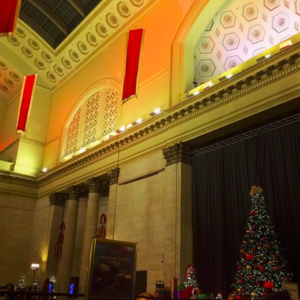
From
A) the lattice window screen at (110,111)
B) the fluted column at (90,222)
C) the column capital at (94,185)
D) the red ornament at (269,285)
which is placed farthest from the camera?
the lattice window screen at (110,111)

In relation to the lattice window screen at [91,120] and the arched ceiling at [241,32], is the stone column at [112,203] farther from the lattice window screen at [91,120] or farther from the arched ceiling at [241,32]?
the arched ceiling at [241,32]

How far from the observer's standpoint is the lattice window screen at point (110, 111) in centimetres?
1650

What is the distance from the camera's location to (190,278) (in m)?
9.69

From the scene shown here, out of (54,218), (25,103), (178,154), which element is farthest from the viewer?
(54,218)

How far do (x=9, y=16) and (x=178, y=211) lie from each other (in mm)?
8348

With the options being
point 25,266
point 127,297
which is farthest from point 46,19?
point 127,297

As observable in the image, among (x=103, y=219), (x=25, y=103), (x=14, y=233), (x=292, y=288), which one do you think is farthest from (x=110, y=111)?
(x=292, y=288)

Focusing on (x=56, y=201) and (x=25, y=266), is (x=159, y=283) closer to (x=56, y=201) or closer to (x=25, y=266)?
(x=56, y=201)

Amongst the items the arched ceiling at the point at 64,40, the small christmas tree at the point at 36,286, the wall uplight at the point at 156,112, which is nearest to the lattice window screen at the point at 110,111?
the arched ceiling at the point at 64,40

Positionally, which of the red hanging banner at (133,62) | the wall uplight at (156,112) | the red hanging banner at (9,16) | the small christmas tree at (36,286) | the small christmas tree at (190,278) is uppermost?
the red hanging banner at (9,16)

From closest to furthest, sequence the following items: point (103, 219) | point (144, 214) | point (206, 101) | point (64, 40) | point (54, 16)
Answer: point (206, 101) → point (144, 214) → point (103, 219) → point (54, 16) → point (64, 40)

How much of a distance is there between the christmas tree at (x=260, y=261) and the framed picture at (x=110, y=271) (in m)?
3.68

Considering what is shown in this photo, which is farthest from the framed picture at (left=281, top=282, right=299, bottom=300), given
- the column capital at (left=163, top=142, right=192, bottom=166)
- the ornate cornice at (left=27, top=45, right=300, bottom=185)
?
the column capital at (left=163, top=142, right=192, bottom=166)

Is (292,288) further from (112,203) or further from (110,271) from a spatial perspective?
(112,203)
